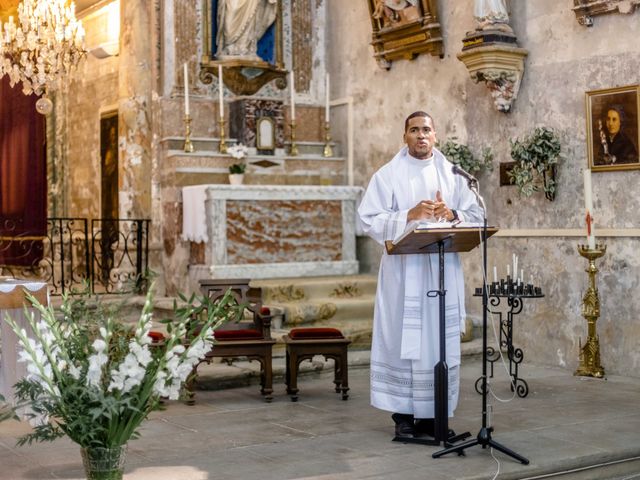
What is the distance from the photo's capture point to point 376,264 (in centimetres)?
997

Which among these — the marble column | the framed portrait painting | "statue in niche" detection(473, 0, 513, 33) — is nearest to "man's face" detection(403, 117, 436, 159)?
the framed portrait painting

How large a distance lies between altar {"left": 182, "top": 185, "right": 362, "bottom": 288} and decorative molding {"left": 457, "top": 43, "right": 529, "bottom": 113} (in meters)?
2.04

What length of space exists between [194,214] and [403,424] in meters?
4.41

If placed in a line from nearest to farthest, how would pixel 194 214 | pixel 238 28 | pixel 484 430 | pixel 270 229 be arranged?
pixel 484 430 < pixel 194 214 < pixel 270 229 < pixel 238 28

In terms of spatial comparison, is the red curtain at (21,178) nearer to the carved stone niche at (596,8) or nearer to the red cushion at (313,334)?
the red cushion at (313,334)

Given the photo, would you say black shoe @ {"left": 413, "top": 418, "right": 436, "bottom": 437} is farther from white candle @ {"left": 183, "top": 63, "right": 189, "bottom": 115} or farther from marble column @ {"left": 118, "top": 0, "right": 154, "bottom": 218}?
marble column @ {"left": 118, "top": 0, "right": 154, "bottom": 218}

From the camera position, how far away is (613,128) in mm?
7492

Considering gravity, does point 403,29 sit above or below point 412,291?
above

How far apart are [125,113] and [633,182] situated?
5.24m

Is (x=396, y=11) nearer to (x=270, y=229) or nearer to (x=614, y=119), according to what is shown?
(x=270, y=229)

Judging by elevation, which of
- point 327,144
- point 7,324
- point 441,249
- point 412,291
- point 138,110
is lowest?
point 7,324

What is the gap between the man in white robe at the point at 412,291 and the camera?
5277 mm

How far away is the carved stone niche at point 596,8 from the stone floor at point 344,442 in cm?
278

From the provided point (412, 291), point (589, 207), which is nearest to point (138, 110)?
point (589, 207)
